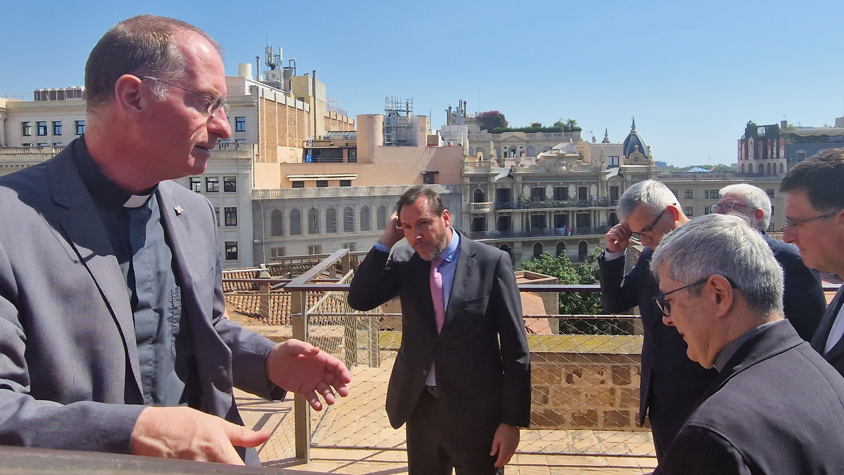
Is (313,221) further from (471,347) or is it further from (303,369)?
(303,369)

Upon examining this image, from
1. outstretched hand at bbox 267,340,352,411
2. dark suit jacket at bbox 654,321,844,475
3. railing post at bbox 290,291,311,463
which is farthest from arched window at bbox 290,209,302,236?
dark suit jacket at bbox 654,321,844,475

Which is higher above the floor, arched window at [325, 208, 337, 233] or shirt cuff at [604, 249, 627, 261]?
shirt cuff at [604, 249, 627, 261]

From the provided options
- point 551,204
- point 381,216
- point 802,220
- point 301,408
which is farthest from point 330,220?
point 802,220

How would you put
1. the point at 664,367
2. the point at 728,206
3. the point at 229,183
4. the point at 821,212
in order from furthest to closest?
the point at 229,183, the point at 728,206, the point at 664,367, the point at 821,212

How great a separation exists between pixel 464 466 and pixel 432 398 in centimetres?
37

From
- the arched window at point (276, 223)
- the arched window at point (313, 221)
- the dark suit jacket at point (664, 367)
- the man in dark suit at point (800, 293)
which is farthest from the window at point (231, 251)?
the man in dark suit at point (800, 293)

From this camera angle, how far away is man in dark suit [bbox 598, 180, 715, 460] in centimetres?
310

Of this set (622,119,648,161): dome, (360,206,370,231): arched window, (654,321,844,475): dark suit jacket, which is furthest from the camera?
(622,119,648,161): dome

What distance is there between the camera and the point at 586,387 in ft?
20.0

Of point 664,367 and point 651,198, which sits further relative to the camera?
point 651,198

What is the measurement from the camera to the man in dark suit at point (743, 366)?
157cm

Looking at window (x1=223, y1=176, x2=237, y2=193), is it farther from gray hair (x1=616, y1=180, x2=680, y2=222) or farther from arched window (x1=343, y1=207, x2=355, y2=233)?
gray hair (x1=616, y1=180, x2=680, y2=222)

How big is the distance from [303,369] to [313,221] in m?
37.8

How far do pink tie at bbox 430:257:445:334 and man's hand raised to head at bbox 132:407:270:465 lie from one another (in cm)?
209
